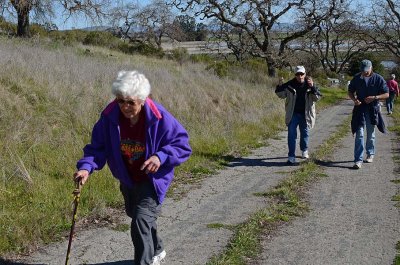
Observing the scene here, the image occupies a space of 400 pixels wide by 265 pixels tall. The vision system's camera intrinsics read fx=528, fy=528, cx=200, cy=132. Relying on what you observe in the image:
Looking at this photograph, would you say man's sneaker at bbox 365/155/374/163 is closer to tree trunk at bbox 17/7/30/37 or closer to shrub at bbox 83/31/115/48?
tree trunk at bbox 17/7/30/37

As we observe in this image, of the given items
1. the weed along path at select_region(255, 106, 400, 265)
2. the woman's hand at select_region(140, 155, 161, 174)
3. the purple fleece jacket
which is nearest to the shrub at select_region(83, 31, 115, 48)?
the weed along path at select_region(255, 106, 400, 265)

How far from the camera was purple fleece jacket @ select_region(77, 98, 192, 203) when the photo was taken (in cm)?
397

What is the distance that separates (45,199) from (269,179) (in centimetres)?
364

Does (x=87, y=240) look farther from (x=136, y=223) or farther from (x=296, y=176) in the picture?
(x=296, y=176)

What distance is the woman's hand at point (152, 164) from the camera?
12.6 feet

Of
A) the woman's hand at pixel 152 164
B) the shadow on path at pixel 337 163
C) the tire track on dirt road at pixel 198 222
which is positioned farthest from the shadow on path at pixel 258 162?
the woman's hand at pixel 152 164

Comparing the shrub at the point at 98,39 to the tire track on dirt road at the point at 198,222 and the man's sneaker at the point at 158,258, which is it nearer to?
the tire track on dirt road at the point at 198,222

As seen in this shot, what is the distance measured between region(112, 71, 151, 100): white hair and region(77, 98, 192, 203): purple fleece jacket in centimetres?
14

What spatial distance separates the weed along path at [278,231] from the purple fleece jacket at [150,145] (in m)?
1.02

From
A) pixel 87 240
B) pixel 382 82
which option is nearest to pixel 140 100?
pixel 87 240

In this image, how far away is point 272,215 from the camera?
6113 millimetres

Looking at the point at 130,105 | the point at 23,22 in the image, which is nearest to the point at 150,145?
the point at 130,105

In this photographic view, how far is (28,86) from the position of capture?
980 centimetres

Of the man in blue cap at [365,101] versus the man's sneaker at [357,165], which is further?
the man in blue cap at [365,101]
